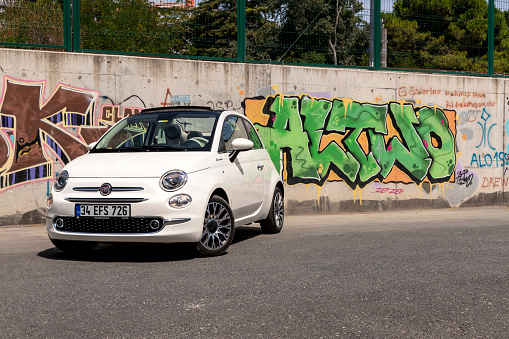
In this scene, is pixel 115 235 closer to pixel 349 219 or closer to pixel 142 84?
pixel 142 84

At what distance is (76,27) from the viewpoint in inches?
405

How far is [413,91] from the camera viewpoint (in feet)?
42.1

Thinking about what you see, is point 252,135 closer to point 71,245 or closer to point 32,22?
point 71,245

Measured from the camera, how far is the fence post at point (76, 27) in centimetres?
1022

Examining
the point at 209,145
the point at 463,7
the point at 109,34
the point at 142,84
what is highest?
the point at 463,7

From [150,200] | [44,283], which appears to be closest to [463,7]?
[150,200]

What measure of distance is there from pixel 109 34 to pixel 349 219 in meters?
5.51

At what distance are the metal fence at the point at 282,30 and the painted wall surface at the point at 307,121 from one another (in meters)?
0.34

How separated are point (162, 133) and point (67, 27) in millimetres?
4512

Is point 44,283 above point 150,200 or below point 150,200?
below

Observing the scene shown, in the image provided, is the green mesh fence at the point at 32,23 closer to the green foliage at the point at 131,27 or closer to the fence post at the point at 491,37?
the green foliage at the point at 131,27

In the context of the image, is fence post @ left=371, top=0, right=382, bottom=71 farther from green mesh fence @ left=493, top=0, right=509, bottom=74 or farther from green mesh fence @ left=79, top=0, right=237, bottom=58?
green mesh fence @ left=493, top=0, right=509, bottom=74

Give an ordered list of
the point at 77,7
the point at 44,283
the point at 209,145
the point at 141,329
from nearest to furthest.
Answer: the point at 141,329, the point at 44,283, the point at 209,145, the point at 77,7

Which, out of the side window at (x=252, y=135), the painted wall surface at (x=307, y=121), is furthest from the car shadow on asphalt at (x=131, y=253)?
the painted wall surface at (x=307, y=121)
